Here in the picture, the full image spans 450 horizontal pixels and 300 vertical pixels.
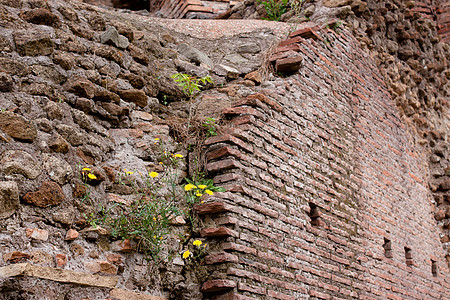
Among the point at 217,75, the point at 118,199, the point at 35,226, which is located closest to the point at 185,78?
the point at 217,75

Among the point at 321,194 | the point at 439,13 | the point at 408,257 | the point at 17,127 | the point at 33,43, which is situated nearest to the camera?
the point at 17,127

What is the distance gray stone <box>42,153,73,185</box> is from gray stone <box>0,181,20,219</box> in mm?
242

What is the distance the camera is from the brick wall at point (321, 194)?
2861 mm

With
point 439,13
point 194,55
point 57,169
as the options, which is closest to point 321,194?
point 194,55

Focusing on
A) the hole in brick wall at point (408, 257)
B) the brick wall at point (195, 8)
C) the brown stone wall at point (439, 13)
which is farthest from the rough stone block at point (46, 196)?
the brown stone wall at point (439, 13)

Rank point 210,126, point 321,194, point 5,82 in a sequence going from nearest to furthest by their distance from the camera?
Result: 1. point 5,82
2. point 210,126
3. point 321,194

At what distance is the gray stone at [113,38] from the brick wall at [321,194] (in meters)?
1.02

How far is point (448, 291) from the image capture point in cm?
518

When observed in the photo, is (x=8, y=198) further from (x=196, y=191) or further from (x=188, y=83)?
(x=188, y=83)

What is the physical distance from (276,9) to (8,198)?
445cm

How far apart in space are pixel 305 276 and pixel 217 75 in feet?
6.41

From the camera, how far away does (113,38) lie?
3.32m

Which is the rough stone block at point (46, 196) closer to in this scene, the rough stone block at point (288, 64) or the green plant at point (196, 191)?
the green plant at point (196, 191)

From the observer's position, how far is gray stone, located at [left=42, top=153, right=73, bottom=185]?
93.7 inches
